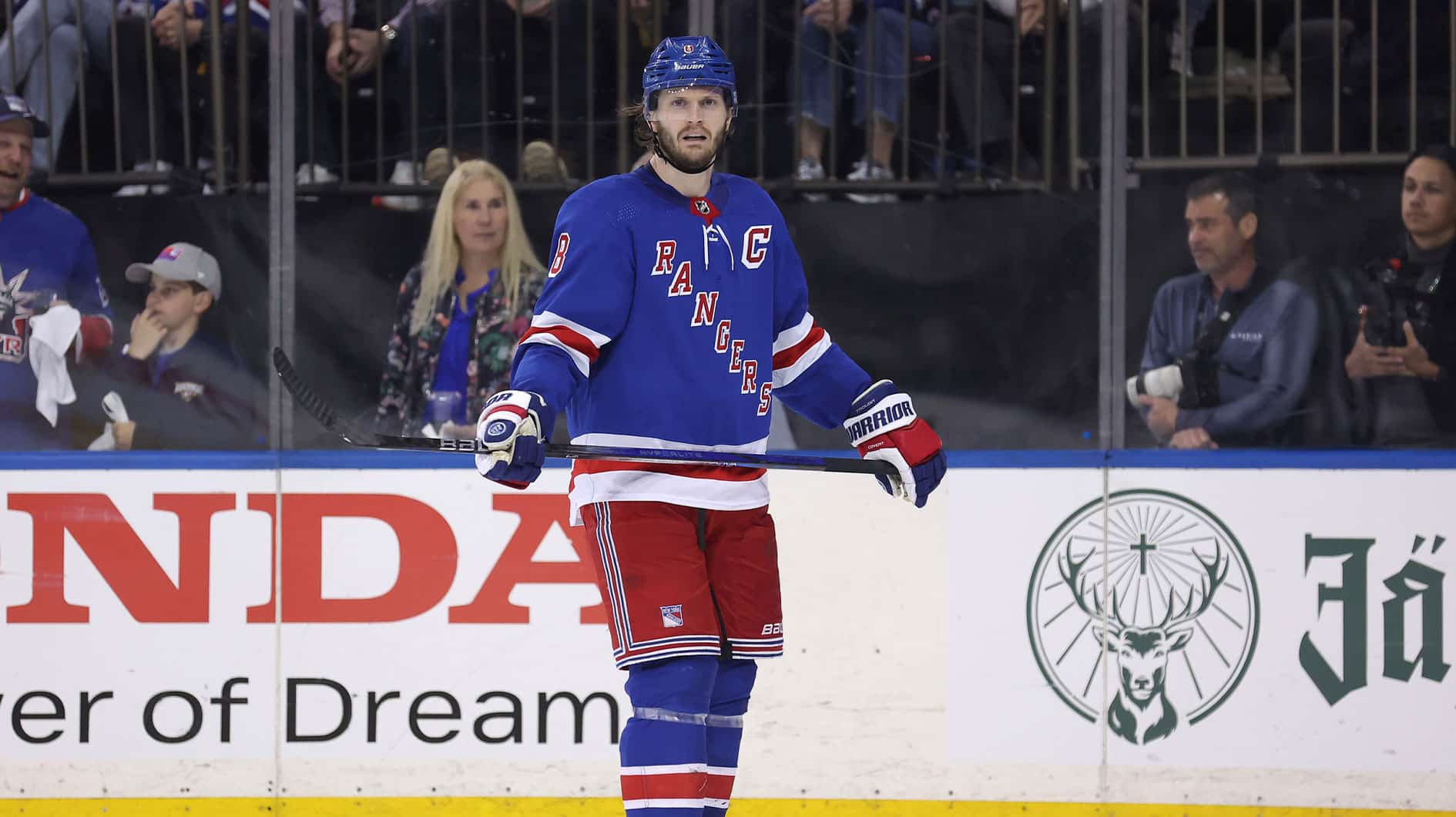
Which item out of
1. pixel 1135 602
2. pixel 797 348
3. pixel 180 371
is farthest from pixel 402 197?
pixel 1135 602

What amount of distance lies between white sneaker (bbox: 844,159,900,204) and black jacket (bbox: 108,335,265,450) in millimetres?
1501

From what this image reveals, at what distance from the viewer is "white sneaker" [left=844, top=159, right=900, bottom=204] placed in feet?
13.8

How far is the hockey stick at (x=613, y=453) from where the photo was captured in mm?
2826

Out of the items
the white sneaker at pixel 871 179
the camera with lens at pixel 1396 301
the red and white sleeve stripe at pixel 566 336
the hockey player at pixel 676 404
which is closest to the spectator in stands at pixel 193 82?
the white sneaker at pixel 871 179

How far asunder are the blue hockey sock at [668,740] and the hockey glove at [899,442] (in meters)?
0.49

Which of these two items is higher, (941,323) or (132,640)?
(941,323)

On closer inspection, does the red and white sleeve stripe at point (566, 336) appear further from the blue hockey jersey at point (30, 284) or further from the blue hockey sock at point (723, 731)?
the blue hockey jersey at point (30, 284)

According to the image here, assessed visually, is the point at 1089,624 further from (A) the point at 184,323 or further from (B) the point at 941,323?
(A) the point at 184,323

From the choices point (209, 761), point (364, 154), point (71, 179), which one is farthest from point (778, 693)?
point (71, 179)

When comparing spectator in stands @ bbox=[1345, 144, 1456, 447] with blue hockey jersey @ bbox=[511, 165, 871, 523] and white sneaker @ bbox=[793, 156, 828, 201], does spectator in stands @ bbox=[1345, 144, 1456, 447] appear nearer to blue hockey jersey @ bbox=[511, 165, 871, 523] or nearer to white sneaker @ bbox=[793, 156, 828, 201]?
white sneaker @ bbox=[793, 156, 828, 201]

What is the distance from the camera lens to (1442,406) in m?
4.08

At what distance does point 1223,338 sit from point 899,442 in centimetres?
139

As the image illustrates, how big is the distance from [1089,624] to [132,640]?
7.28ft

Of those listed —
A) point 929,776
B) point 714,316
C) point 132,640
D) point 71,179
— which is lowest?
point 929,776
